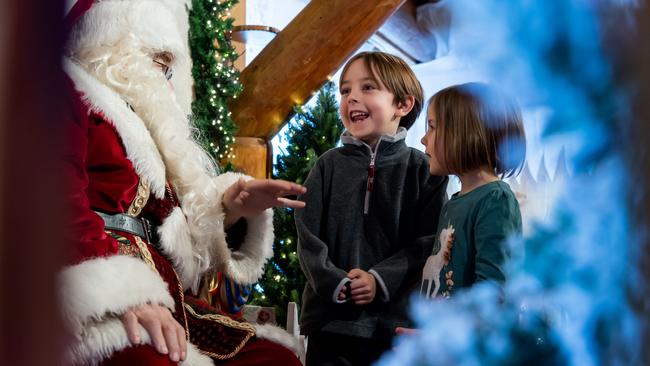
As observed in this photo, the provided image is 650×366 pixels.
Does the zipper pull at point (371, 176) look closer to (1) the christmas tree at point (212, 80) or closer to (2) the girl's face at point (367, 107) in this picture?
(2) the girl's face at point (367, 107)

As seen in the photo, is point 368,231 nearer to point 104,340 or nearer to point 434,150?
point 434,150

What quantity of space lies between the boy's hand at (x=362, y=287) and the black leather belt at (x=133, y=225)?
545 mm

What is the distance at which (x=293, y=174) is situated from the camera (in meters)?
3.46

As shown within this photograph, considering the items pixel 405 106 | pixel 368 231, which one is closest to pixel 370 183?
pixel 368 231

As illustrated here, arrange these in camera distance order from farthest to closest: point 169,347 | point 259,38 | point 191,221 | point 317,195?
point 259,38 < point 317,195 < point 191,221 < point 169,347

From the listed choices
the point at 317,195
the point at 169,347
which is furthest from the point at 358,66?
the point at 169,347

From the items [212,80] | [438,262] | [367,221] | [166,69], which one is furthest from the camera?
[212,80]

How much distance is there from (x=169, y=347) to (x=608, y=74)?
47.7 inches

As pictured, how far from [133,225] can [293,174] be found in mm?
1933

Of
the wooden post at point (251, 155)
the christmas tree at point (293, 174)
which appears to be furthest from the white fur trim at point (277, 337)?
the wooden post at point (251, 155)

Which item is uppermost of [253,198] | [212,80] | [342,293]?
[212,80]

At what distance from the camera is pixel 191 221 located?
5.64 feet

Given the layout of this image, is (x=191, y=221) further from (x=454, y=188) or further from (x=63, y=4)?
(x=63, y=4)

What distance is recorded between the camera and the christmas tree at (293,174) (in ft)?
11.1
